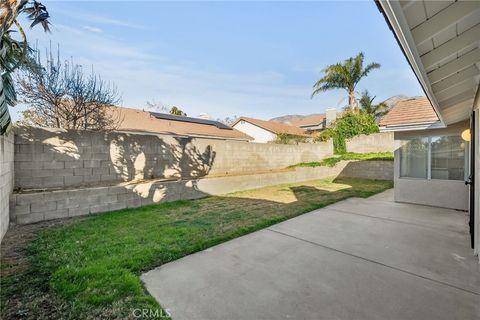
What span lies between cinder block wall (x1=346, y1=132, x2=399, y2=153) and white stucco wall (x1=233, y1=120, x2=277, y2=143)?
9.30 m

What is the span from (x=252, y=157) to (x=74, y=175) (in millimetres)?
8089

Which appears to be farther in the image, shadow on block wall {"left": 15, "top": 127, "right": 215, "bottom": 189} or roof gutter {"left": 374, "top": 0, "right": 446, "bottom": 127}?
shadow on block wall {"left": 15, "top": 127, "right": 215, "bottom": 189}

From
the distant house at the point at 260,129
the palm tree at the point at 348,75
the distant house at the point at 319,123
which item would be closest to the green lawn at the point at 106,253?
the palm tree at the point at 348,75

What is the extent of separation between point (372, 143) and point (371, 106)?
487 inches

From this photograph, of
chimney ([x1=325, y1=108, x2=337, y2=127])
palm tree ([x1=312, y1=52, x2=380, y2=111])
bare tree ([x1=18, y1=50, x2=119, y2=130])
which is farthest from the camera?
chimney ([x1=325, y1=108, x2=337, y2=127])

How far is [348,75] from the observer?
23.1 metres

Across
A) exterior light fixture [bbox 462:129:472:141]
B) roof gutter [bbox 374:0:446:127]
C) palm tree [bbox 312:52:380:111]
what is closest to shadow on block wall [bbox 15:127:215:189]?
roof gutter [bbox 374:0:446:127]

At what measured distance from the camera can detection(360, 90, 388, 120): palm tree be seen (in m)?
27.8

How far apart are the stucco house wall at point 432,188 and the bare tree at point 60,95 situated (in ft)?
37.5

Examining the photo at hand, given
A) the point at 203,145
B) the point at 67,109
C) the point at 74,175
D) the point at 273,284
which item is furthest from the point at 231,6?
the point at 273,284

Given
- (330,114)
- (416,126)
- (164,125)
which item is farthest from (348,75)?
(416,126)

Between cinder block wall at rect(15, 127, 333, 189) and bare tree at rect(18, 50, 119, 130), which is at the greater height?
bare tree at rect(18, 50, 119, 130)

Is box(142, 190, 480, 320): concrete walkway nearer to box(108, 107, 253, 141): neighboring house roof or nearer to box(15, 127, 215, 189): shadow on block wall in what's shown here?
box(15, 127, 215, 189): shadow on block wall

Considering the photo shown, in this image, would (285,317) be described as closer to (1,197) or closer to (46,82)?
(1,197)
